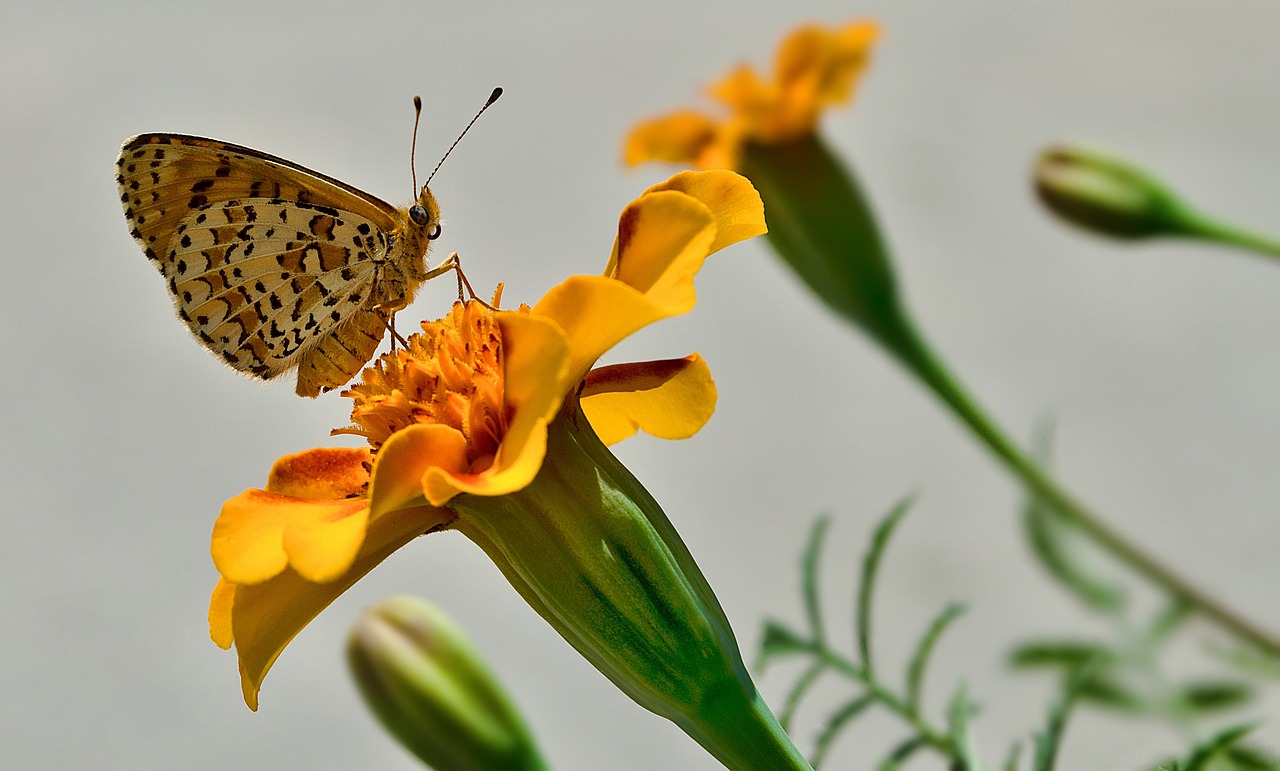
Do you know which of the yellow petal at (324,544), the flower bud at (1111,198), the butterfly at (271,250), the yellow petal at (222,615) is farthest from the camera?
the flower bud at (1111,198)

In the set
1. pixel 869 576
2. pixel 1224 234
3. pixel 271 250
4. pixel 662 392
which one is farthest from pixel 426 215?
pixel 1224 234

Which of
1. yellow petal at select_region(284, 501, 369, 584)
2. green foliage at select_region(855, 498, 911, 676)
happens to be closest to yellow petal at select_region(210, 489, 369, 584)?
yellow petal at select_region(284, 501, 369, 584)

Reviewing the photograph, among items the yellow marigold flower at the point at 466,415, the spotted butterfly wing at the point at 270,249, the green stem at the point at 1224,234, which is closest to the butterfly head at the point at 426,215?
the spotted butterfly wing at the point at 270,249

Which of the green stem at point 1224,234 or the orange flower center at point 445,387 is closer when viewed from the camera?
the orange flower center at point 445,387

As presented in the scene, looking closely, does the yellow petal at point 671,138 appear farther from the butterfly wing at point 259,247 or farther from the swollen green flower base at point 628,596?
the swollen green flower base at point 628,596

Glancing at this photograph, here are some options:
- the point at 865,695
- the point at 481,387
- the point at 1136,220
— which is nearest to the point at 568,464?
the point at 481,387

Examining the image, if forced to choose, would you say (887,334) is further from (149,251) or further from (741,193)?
(149,251)
